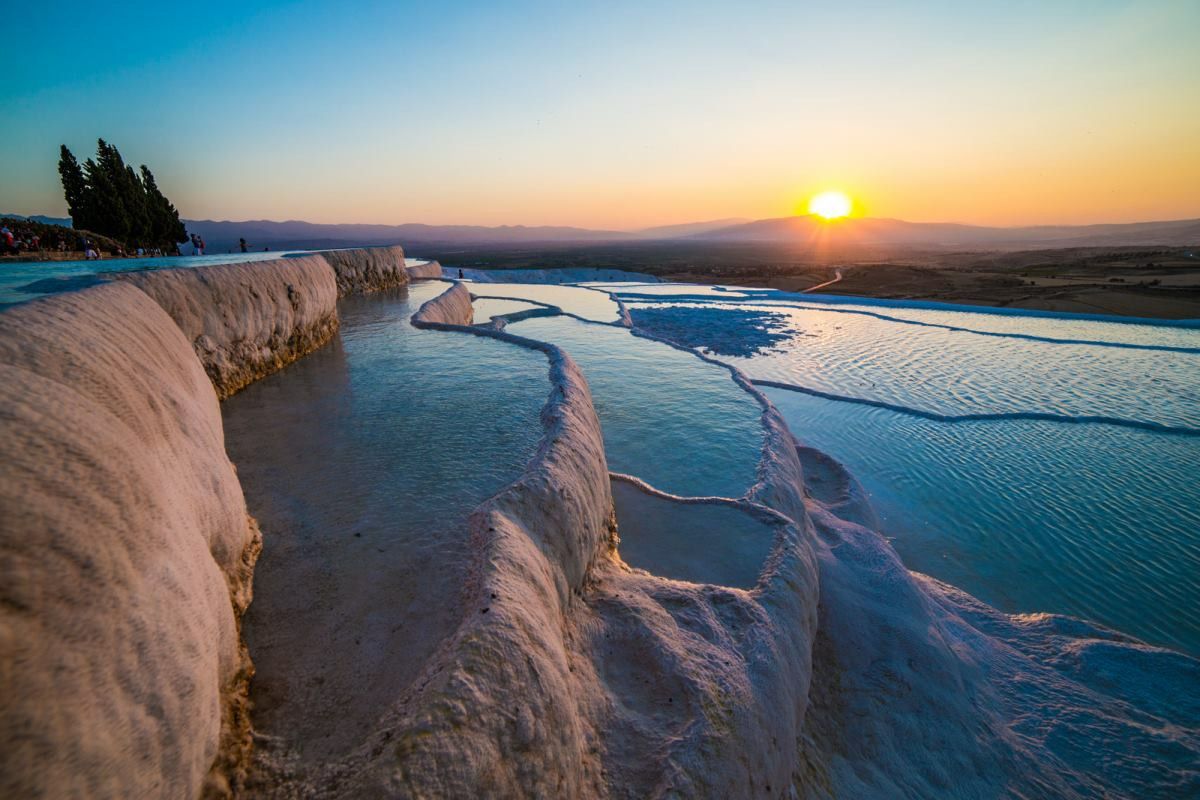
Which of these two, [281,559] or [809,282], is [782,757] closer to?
[281,559]

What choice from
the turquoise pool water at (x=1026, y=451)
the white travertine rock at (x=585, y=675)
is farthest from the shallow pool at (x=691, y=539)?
the turquoise pool water at (x=1026, y=451)

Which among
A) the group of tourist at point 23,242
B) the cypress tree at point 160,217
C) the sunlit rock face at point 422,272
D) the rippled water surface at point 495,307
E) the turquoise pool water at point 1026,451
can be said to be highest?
the cypress tree at point 160,217

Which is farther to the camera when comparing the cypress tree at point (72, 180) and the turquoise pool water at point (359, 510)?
the cypress tree at point (72, 180)

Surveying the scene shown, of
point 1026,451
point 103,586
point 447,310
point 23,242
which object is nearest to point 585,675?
point 103,586

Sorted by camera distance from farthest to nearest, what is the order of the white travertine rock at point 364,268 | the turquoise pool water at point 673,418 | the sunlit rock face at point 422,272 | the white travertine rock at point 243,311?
the sunlit rock face at point 422,272 < the white travertine rock at point 364,268 < the turquoise pool water at point 673,418 < the white travertine rock at point 243,311

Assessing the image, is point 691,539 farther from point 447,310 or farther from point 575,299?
point 575,299

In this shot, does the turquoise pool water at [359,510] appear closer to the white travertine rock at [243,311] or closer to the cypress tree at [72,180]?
the white travertine rock at [243,311]

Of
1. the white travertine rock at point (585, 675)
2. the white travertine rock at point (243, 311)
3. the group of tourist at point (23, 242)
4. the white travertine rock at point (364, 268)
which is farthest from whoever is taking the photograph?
the white travertine rock at point (364, 268)

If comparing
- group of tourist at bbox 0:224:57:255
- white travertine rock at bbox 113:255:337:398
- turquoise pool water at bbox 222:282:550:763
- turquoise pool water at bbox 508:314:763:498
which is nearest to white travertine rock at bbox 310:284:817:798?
turquoise pool water at bbox 222:282:550:763

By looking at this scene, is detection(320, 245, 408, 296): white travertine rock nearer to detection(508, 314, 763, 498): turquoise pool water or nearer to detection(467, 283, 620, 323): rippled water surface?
detection(467, 283, 620, 323): rippled water surface
